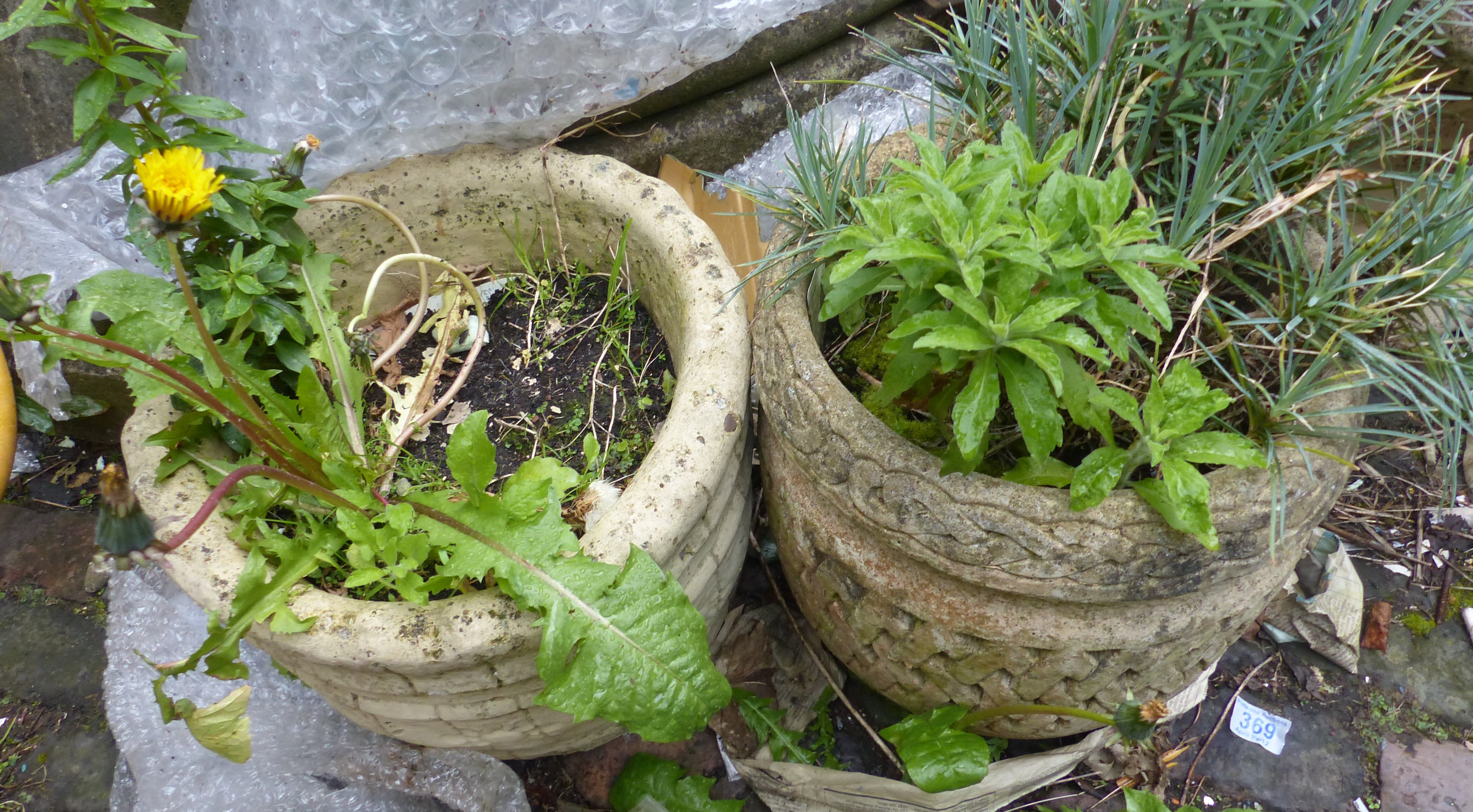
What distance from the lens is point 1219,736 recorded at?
1952mm

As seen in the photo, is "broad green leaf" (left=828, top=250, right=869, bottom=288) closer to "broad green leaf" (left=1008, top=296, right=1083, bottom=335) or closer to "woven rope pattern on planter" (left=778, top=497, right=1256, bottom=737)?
"broad green leaf" (left=1008, top=296, right=1083, bottom=335)

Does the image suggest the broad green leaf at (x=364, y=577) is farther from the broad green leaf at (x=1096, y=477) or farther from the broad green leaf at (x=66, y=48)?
the broad green leaf at (x=1096, y=477)

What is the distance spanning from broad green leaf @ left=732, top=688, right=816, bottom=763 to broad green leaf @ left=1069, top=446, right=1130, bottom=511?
0.90 meters

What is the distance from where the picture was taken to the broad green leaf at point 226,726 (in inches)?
43.9

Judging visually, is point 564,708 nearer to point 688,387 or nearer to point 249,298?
point 688,387

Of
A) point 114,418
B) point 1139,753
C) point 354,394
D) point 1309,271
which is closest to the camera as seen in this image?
point 1309,271

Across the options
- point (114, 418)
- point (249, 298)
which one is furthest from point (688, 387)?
point (114, 418)

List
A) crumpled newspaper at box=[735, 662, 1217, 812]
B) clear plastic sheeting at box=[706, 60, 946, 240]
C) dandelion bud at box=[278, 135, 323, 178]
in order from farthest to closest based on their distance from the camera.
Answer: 1. clear plastic sheeting at box=[706, 60, 946, 240]
2. crumpled newspaper at box=[735, 662, 1217, 812]
3. dandelion bud at box=[278, 135, 323, 178]

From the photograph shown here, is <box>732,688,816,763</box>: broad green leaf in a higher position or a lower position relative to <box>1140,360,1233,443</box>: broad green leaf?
lower

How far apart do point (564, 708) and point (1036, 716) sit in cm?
79

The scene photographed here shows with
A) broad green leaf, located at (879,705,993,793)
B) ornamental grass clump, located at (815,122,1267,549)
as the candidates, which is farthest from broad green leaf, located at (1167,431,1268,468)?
broad green leaf, located at (879,705,993,793)

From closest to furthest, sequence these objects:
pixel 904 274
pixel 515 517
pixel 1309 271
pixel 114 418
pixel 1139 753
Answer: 1. pixel 904 274
2. pixel 1309 271
3. pixel 515 517
4. pixel 1139 753
5. pixel 114 418

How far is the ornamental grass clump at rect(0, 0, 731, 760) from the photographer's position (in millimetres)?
1164

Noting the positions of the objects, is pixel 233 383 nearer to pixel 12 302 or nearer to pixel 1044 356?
pixel 12 302
